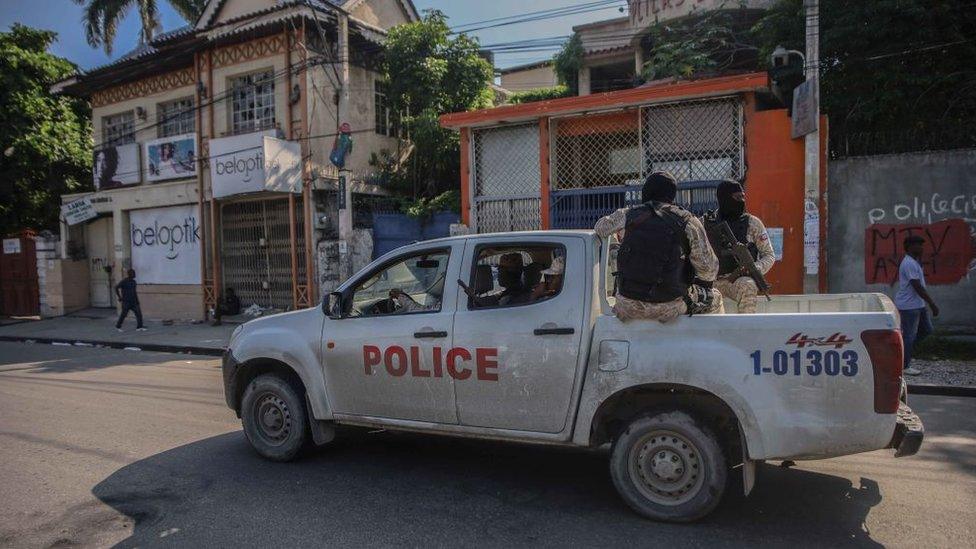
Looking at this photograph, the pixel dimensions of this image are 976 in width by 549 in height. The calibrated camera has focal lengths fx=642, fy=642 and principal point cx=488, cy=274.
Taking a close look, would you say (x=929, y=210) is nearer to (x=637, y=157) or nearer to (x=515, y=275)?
(x=637, y=157)

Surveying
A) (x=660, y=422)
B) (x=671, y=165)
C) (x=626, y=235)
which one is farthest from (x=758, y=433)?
(x=671, y=165)

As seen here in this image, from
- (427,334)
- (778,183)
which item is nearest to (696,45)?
(778,183)

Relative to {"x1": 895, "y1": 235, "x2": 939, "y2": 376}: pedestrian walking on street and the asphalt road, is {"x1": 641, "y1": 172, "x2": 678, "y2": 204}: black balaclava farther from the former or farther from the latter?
{"x1": 895, "y1": 235, "x2": 939, "y2": 376}: pedestrian walking on street

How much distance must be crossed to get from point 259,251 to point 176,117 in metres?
4.74

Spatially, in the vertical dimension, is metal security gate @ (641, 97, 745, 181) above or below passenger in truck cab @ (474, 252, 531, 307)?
above

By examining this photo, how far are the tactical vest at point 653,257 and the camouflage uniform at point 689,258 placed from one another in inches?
1.4

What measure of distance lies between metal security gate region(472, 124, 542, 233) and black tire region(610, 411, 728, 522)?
8220 mm

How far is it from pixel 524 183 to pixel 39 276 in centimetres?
1645

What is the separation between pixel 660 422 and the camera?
3.67 meters

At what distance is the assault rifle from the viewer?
4.50 metres

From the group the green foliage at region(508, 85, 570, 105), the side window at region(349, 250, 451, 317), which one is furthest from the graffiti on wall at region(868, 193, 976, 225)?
the green foliage at region(508, 85, 570, 105)

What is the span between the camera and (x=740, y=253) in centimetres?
449

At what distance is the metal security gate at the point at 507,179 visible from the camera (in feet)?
38.7

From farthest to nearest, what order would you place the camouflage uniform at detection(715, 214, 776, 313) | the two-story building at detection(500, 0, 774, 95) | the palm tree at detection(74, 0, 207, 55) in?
the palm tree at detection(74, 0, 207, 55) < the two-story building at detection(500, 0, 774, 95) < the camouflage uniform at detection(715, 214, 776, 313)
